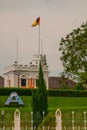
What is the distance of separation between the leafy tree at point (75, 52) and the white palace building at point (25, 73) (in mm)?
23433

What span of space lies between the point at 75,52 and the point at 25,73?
26.7 m

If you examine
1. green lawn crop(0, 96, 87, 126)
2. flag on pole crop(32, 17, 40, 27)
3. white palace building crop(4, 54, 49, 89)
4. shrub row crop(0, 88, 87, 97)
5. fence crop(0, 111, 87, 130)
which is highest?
flag on pole crop(32, 17, 40, 27)

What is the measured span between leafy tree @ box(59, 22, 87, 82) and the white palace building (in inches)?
923

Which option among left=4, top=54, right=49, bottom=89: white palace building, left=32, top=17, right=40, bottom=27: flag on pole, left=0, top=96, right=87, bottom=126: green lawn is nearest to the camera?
left=0, top=96, right=87, bottom=126: green lawn

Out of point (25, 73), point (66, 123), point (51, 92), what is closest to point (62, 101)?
point (51, 92)

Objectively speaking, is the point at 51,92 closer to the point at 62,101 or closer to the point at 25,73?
the point at 62,101

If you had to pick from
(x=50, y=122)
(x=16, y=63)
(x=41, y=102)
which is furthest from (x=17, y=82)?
(x=50, y=122)

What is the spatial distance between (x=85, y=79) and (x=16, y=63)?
26.5 metres

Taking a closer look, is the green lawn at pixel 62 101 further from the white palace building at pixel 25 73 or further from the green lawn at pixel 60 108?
the white palace building at pixel 25 73

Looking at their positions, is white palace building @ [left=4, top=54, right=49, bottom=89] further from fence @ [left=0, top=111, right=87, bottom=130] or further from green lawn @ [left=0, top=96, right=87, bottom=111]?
fence @ [left=0, top=111, right=87, bottom=130]

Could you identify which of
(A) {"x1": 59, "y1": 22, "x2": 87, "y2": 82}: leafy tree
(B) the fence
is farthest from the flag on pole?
(B) the fence

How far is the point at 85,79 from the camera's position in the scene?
52.9 metres

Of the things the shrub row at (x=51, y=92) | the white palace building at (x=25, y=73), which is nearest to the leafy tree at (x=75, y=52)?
the shrub row at (x=51, y=92)

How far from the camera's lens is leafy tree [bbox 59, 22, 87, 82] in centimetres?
5412
